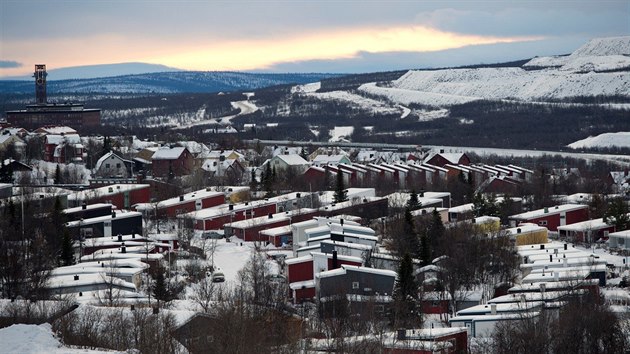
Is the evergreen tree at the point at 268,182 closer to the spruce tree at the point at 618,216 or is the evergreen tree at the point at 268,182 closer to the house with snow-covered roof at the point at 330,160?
the house with snow-covered roof at the point at 330,160

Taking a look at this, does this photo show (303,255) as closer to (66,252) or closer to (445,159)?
(66,252)

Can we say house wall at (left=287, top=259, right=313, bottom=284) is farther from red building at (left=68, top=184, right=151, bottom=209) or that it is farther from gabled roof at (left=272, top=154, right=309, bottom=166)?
gabled roof at (left=272, top=154, right=309, bottom=166)

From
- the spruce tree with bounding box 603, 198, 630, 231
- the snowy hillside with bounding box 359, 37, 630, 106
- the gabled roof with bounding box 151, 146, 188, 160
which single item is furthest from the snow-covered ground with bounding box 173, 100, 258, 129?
the spruce tree with bounding box 603, 198, 630, 231

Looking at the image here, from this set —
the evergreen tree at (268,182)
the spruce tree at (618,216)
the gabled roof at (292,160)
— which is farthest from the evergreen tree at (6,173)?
the spruce tree at (618,216)

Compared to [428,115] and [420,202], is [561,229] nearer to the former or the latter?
[420,202]

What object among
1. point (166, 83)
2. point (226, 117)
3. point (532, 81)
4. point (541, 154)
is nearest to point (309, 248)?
point (541, 154)
